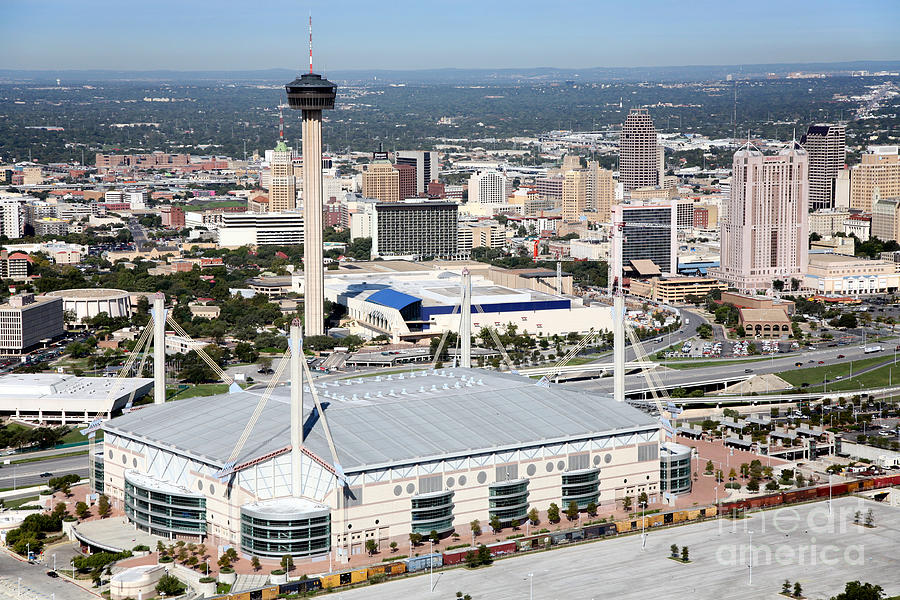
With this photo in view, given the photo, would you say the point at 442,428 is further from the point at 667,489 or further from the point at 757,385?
the point at 757,385

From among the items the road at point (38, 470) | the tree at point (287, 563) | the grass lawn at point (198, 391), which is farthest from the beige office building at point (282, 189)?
the tree at point (287, 563)

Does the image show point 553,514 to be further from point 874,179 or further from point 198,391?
point 874,179

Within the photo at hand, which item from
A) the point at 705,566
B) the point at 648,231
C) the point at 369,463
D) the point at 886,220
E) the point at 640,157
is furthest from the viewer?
the point at 640,157

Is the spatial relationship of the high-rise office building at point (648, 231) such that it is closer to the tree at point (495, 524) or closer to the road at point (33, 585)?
the tree at point (495, 524)

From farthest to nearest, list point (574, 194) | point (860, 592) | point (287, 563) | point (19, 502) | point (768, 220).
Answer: point (574, 194), point (768, 220), point (19, 502), point (287, 563), point (860, 592)

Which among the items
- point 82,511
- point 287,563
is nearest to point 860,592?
point 287,563
